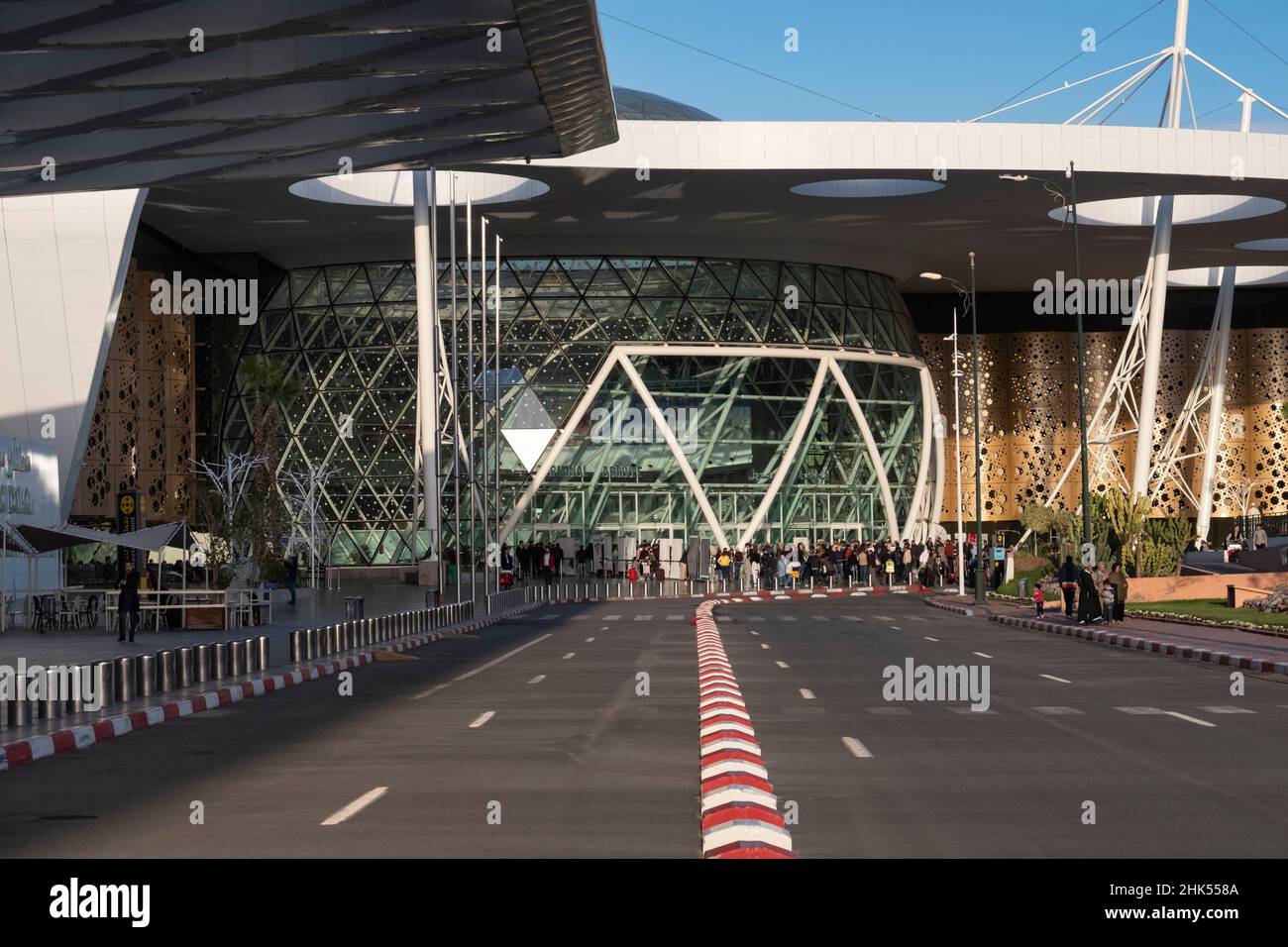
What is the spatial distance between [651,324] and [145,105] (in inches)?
1897

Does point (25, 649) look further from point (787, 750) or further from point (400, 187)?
point (400, 187)

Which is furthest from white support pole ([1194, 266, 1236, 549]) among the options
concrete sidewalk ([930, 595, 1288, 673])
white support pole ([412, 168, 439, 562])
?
concrete sidewalk ([930, 595, 1288, 673])

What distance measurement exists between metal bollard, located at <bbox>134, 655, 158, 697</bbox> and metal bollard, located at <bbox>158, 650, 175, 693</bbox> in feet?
0.22

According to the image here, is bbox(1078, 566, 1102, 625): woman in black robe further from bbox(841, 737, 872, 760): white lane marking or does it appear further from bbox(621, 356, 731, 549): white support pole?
bbox(621, 356, 731, 549): white support pole

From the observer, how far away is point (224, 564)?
1796 inches

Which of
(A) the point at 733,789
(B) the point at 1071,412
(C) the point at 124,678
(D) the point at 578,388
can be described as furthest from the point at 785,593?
(A) the point at 733,789

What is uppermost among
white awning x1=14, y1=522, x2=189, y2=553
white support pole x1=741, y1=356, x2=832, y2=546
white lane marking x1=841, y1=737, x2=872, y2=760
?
white support pole x1=741, y1=356, x2=832, y2=546

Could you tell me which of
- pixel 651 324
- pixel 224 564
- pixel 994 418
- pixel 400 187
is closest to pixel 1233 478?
pixel 994 418

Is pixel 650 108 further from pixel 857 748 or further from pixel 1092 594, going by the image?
pixel 857 748

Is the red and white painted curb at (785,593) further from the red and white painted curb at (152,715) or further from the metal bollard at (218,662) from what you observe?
the metal bollard at (218,662)

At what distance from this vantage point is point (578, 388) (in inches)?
2781

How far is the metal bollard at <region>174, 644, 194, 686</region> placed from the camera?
21875mm

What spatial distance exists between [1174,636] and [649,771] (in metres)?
20.4
